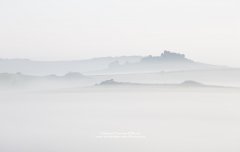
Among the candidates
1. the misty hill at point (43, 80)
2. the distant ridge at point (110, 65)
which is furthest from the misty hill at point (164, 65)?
the misty hill at point (43, 80)

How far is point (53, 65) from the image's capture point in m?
1.35

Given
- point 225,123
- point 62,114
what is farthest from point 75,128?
point 225,123

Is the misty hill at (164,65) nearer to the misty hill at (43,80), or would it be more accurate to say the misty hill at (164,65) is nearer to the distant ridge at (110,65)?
the distant ridge at (110,65)

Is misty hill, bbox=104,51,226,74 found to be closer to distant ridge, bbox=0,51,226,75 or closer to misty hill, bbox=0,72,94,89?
distant ridge, bbox=0,51,226,75

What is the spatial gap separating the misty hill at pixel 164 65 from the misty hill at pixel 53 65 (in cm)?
2

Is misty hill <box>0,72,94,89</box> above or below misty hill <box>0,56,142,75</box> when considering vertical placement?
below

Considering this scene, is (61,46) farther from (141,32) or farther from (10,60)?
(141,32)

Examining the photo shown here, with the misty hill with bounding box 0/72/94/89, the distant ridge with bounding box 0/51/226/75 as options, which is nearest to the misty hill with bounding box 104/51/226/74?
the distant ridge with bounding box 0/51/226/75

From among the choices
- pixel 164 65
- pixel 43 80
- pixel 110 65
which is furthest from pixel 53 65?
pixel 164 65

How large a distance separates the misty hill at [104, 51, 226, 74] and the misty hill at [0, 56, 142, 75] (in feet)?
0.08

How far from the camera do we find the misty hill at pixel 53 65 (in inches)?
53.0

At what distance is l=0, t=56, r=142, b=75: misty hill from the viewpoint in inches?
53.0

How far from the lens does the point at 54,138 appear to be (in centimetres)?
129

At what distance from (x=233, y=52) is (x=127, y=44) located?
1.27 feet
